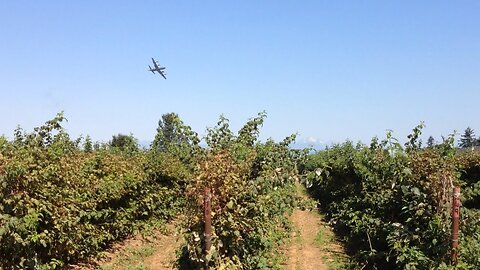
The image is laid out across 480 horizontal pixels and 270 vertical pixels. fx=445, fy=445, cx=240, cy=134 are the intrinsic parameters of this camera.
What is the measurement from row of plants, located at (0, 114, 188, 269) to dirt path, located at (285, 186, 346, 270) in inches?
164

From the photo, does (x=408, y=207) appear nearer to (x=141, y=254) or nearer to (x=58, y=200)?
(x=58, y=200)

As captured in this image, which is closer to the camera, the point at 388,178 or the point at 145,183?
the point at 388,178

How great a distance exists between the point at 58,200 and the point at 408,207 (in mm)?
5799

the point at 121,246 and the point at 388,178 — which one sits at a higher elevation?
the point at 388,178

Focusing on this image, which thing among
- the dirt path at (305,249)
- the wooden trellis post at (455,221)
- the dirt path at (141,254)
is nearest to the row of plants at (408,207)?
the wooden trellis post at (455,221)

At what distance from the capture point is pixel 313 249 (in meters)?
11.2

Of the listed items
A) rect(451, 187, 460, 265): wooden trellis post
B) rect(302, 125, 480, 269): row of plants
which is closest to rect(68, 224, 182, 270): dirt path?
rect(302, 125, 480, 269): row of plants

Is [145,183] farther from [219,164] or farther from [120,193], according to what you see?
[219,164]

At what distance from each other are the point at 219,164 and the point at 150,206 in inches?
275

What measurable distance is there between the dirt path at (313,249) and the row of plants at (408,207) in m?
0.47

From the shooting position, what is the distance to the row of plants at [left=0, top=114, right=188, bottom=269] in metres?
6.43

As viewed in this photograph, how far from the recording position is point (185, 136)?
7.57 meters

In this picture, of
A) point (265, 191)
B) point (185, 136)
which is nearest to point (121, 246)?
point (185, 136)

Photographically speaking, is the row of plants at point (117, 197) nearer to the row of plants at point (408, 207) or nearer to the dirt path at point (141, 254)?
the dirt path at point (141, 254)
